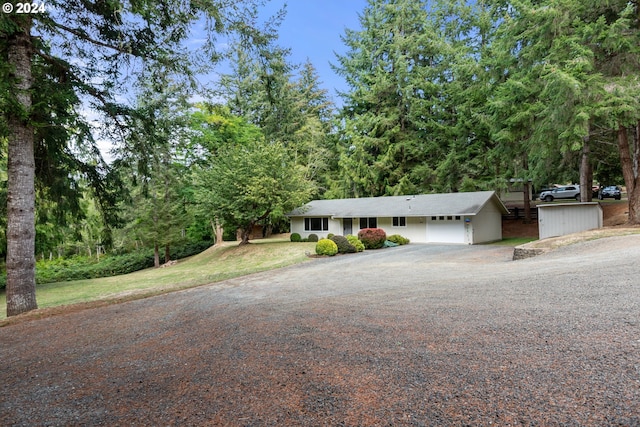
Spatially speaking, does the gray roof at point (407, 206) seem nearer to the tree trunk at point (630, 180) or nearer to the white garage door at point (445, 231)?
the white garage door at point (445, 231)

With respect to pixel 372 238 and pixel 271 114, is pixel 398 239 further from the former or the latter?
pixel 271 114

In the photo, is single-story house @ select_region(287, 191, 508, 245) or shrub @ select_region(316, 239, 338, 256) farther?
single-story house @ select_region(287, 191, 508, 245)

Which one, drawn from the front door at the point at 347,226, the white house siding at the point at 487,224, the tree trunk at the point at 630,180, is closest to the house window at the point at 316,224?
the front door at the point at 347,226

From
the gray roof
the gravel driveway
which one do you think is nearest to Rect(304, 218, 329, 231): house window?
the gray roof

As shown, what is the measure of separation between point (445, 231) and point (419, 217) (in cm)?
197

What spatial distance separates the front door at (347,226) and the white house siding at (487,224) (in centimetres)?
871

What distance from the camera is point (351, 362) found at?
3.20 m

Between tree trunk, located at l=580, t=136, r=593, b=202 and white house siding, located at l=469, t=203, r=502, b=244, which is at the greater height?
tree trunk, located at l=580, t=136, r=593, b=202

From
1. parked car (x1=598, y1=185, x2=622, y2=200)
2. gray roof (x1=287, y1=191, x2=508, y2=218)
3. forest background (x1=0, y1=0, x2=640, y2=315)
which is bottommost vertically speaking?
gray roof (x1=287, y1=191, x2=508, y2=218)

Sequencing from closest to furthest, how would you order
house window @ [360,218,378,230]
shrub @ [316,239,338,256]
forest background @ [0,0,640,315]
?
forest background @ [0,0,640,315] → shrub @ [316,239,338,256] → house window @ [360,218,378,230]

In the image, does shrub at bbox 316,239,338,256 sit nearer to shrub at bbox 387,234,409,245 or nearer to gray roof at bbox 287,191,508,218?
shrub at bbox 387,234,409,245

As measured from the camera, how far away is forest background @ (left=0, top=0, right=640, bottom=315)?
721 cm

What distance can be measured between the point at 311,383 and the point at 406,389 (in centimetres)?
78

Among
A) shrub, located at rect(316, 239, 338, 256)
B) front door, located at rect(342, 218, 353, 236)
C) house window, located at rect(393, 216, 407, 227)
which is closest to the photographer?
shrub, located at rect(316, 239, 338, 256)
